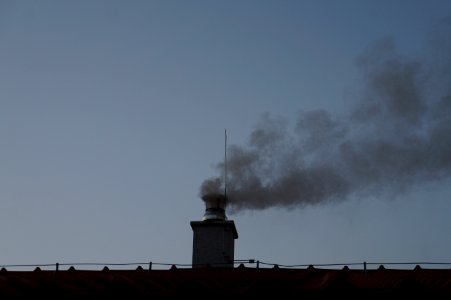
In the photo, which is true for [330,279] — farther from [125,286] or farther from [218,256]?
[218,256]

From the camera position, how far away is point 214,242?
14.7m

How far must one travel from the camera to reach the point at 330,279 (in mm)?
6188

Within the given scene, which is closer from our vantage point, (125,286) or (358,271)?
(125,286)

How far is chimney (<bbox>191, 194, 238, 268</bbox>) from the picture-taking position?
14.3 meters

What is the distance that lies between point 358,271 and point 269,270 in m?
1.60

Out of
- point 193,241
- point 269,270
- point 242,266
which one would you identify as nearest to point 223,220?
point 193,241

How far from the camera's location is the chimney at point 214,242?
14305 mm

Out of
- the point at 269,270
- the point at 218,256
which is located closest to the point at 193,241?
the point at 218,256

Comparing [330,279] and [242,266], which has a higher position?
[242,266]

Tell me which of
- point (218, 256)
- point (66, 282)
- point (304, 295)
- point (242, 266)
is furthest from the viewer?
point (218, 256)

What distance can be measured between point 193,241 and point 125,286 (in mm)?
8791

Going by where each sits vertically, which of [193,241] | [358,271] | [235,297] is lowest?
[235,297]

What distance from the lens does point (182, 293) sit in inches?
238

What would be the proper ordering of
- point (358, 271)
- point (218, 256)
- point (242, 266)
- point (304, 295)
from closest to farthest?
point (304, 295)
point (358, 271)
point (242, 266)
point (218, 256)
